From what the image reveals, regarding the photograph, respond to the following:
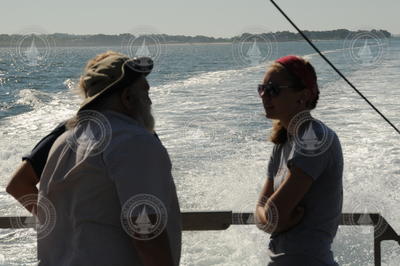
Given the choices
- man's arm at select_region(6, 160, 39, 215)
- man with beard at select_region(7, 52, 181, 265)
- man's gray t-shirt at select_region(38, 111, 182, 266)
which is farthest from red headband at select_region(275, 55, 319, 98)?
man's arm at select_region(6, 160, 39, 215)

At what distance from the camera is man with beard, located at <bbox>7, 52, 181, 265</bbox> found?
1448 mm

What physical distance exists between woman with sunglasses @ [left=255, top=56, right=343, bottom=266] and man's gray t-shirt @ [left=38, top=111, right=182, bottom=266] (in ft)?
1.53

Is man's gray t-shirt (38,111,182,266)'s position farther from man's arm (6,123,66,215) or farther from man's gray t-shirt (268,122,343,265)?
man's gray t-shirt (268,122,343,265)

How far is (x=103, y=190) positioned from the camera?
1488 mm

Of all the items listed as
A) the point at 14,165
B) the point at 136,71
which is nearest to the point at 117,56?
the point at 136,71

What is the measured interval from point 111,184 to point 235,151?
8926 millimetres

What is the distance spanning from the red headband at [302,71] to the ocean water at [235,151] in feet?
2.28

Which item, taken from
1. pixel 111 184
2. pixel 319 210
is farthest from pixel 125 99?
pixel 319 210

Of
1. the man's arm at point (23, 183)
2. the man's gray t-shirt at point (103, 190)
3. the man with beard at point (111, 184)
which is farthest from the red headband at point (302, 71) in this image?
the man's arm at point (23, 183)

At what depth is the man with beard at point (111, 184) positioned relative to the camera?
1.45 meters

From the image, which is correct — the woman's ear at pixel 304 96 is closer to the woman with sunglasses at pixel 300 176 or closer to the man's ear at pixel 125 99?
the woman with sunglasses at pixel 300 176

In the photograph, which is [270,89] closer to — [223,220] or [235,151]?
[223,220]

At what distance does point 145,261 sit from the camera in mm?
1473

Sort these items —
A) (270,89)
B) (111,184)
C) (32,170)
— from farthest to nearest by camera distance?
(270,89), (32,170), (111,184)
